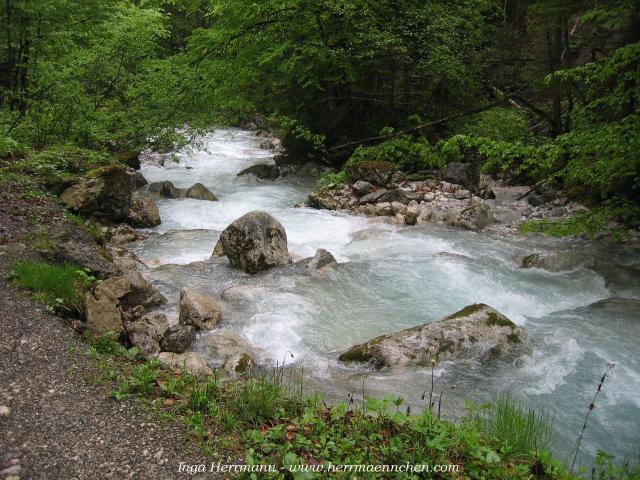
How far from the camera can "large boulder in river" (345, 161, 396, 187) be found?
15.7 metres

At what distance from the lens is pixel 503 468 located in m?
3.61

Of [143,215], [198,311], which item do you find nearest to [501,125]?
[143,215]

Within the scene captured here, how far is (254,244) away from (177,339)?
3.42 meters

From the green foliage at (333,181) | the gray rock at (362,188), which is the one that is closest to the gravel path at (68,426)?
the gray rock at (362,188)

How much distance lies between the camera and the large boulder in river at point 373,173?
51.5 ft

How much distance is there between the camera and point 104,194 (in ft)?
36.5

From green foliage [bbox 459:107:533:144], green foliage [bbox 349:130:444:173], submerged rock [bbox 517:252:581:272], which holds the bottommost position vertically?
submerged rock [bbox 517:252:581:272]

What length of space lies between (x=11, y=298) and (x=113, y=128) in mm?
9325

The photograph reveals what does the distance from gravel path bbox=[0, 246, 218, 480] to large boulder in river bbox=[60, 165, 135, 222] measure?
660 centimetres

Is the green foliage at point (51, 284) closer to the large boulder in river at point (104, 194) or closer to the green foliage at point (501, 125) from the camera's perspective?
the large boulder in river at point (104, 194)

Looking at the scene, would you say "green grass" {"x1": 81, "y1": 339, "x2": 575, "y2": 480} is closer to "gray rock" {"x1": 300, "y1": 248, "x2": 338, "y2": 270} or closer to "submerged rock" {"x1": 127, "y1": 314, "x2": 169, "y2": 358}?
"submerged rock" {"x1": 127, "y1": 314, "x2": 169, "y2": 358}

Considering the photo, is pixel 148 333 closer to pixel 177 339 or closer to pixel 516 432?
pixel 177 339

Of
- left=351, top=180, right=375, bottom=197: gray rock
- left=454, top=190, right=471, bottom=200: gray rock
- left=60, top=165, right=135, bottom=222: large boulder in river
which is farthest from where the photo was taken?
left=351, top=180, right=375, bottom=197: gray rock

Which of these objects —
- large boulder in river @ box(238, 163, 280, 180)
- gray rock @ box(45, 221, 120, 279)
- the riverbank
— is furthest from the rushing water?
large boulder in river @ box(238, 163, 280, 180)
